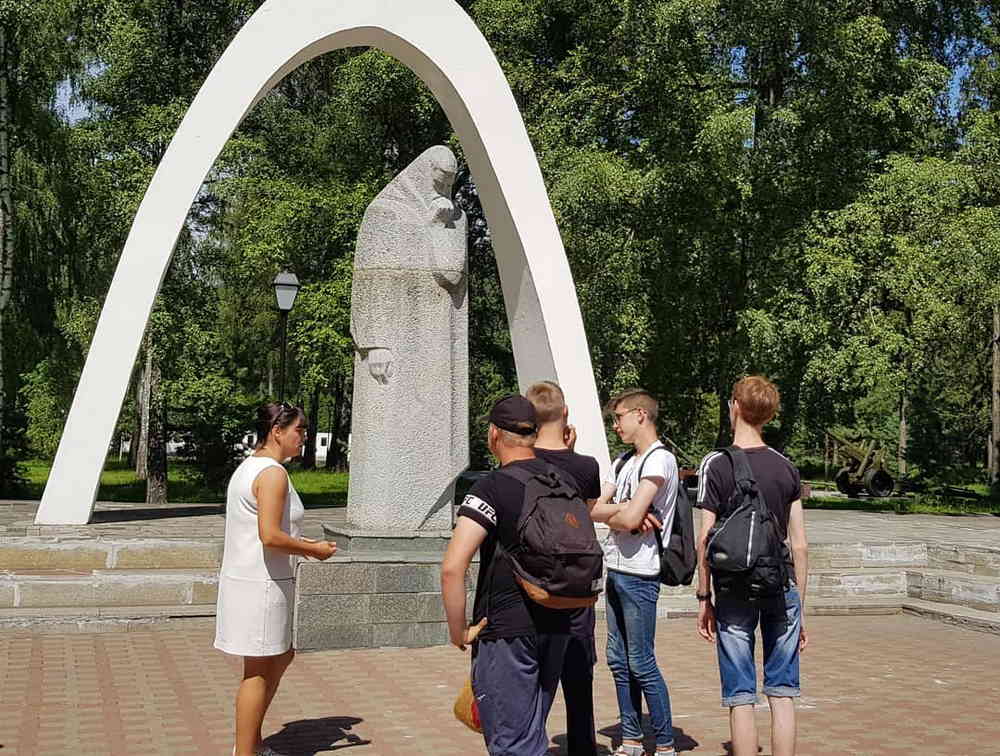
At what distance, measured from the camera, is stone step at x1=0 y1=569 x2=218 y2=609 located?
937 cm

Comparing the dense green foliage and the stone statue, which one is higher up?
the dense green foliage

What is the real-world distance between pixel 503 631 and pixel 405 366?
228 inches

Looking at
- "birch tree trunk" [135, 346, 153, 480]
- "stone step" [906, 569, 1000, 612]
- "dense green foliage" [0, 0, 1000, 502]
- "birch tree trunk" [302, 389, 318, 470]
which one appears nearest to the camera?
"stone step" [906, 569, 1000, 612]

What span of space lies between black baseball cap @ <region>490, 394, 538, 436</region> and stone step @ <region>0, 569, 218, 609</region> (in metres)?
6.51

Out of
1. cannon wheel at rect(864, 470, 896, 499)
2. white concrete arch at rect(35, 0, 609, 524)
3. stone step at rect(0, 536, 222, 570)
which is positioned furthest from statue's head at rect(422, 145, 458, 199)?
cannon wheel at rect(864, 470, 896, 499)

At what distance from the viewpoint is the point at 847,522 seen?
59.9 ft

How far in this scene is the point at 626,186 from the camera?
20.3 meters

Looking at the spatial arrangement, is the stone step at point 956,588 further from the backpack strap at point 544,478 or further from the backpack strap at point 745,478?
the backpack strap at point 544,478

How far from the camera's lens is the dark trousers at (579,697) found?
16.3 ft

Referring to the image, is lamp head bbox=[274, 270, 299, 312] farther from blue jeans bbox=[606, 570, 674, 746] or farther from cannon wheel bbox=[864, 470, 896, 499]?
cannon wheel bbox=[864, 470, 896, 499]

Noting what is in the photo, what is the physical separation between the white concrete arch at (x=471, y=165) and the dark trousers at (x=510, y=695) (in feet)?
26.9

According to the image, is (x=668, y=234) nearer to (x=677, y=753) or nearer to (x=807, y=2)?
(x=807, y=2)

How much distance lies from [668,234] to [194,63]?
33.6 ft

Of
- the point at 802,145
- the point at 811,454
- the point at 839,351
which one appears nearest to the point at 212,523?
the point at 839,351
